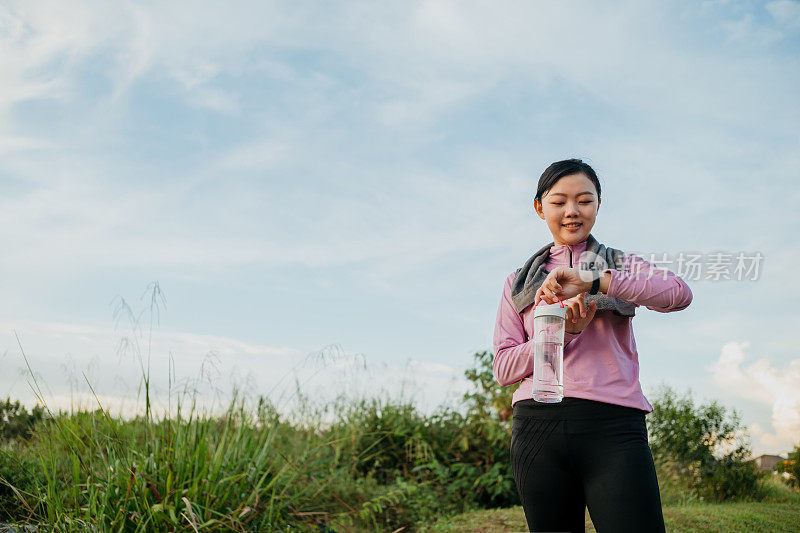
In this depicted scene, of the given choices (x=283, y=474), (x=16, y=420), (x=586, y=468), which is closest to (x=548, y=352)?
(x=586, y=468)

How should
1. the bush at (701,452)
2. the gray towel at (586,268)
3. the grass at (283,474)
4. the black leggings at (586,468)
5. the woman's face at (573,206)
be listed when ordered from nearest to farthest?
the black leggings at (586,468) → the gray towel at (586,268) → the woman's face at (573,206) → the grass at (283,474) → the bush at (701,452)

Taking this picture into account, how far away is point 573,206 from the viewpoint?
2182 millimetres

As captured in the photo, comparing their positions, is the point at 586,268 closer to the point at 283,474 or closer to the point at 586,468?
the point at 586,468

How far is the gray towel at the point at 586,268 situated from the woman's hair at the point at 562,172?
0.20 metres

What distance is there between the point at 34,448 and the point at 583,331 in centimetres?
501

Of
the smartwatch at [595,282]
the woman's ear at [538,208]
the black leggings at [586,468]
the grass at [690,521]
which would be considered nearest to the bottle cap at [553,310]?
the smartwatch at [595,282]

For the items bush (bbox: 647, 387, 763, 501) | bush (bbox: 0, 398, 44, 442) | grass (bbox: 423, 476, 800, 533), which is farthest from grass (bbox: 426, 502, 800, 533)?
bush (bbox: 0, 398, 44, 442)

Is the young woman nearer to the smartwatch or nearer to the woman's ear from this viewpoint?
the smartwatch

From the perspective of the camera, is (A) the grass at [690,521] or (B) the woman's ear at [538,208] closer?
(B) the woman's ear at [538,208]

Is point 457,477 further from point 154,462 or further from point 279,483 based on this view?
point 154,462

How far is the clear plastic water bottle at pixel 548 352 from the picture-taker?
1.99 meters

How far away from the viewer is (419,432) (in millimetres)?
6938

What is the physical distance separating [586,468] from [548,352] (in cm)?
38

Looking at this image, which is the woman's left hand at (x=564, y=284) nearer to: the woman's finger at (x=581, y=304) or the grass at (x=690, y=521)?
the woman's finger at (x=581, y=304)
